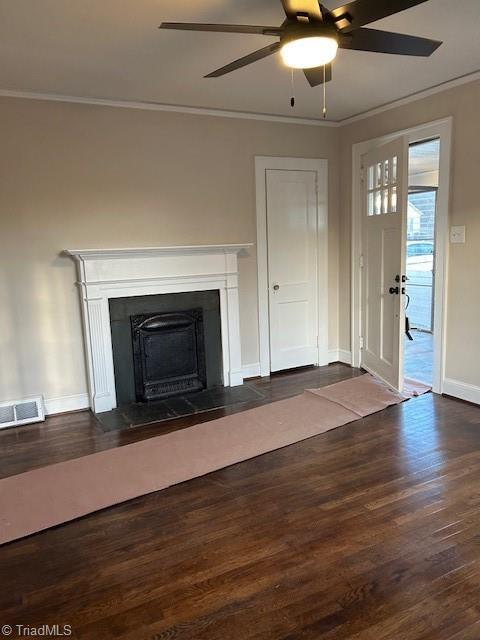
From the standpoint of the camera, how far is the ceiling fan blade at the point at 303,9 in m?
1.83

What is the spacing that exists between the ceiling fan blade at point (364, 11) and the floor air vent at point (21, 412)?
338 centimetres

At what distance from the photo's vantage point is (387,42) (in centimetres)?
219

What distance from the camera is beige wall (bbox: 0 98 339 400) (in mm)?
3732

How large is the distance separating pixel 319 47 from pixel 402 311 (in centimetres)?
253

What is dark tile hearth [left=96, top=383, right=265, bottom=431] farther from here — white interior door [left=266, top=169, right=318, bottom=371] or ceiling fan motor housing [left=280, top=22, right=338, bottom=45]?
ceiling fan motor housing [left=280, top=22, right=338, bottom=45]

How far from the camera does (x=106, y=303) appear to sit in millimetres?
3963

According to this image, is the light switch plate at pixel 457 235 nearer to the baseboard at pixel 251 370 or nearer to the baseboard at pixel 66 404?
the baseboard at pixel 251 370

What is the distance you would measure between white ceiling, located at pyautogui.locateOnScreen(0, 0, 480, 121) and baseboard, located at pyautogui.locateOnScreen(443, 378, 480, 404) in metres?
2.39

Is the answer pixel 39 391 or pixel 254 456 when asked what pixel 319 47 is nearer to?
pixel 254 456

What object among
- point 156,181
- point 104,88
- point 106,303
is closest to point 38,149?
point 104,88

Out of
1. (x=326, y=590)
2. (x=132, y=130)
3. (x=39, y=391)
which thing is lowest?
(x=326, y=590)

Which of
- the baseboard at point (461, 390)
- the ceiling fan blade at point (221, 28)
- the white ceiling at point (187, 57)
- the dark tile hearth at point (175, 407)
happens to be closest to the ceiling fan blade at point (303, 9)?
the ceiling fan blade at point (221, 28)

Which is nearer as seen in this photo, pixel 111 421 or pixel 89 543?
pixel 89 543

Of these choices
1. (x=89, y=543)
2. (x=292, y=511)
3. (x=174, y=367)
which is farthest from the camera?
(x=174, y=367)
